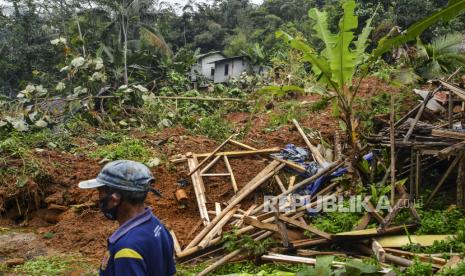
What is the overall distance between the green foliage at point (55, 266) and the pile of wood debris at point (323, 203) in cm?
122

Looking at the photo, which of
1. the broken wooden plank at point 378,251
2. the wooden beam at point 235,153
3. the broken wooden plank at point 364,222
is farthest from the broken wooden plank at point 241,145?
the broken wooden plank at point 378,251

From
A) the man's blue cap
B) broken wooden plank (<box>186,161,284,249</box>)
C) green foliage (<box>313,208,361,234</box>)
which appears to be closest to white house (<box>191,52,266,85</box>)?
broken wooden plank (<box>186,161,284,249</box>)

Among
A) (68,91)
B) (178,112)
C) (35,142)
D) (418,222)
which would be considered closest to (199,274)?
(418,222)

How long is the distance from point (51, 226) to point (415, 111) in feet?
21.0

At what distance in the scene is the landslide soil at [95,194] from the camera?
688 cm

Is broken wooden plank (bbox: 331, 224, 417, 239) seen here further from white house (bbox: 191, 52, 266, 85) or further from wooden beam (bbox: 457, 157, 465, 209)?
white house (bbox: 191, 52, 266, 85)

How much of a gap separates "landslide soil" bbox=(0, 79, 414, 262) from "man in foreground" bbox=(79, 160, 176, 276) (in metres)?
4.22

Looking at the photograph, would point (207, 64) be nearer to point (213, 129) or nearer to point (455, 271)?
point (213, 129)

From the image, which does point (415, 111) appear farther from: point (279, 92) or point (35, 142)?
point (35, 142)

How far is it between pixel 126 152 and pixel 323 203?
13.8 feet

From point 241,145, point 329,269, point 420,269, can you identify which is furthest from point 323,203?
point 241,145

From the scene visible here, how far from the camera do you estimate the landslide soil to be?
688 cm

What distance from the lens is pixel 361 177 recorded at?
6.86 m

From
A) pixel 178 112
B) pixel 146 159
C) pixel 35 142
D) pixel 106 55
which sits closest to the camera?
pixel 146 159
